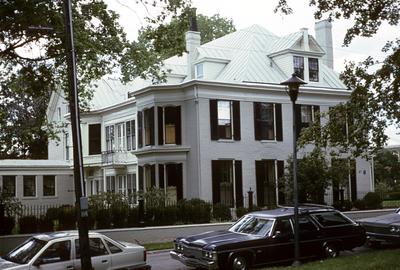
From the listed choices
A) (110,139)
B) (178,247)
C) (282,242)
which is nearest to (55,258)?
(178,247)

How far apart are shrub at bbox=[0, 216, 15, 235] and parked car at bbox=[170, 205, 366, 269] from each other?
966cm

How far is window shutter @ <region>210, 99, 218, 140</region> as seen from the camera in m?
31.1

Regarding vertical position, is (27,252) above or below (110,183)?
below

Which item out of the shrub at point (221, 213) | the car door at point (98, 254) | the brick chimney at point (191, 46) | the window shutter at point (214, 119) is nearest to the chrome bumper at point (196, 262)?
the car door at point (98, 254)

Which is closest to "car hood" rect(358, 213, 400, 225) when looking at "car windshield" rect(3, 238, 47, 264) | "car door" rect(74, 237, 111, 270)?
"car door" rect(74, 237, 111, 270)

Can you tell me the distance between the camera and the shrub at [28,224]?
22.4m

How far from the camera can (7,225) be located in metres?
22.2

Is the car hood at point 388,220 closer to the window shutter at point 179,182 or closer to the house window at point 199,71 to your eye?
the window shutter at point 179,182

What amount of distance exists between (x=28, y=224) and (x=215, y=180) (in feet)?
37.9

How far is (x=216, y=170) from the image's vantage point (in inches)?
1224

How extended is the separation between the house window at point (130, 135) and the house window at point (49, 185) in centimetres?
930

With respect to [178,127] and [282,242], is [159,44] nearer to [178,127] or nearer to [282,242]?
[282,242]

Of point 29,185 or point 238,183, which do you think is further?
point 29,185

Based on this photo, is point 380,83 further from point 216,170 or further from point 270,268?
point 216,170
